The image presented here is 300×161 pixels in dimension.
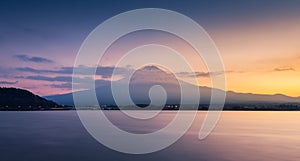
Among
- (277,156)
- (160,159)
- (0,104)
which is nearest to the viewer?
(160,159)

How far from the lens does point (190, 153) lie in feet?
74.8

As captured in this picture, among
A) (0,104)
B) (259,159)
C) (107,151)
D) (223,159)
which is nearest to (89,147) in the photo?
(107,151)

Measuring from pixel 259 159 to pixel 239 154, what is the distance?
84.6 inches

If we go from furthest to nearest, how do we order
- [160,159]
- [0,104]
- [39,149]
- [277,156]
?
1. [0,104]
2. [39,149]
3. [277,156]
4. [160,159]

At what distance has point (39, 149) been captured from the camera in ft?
78.3

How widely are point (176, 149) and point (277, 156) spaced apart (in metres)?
7.65

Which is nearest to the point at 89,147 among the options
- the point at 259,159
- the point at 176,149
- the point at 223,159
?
the point at 176,149

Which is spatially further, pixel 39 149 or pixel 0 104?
pixel 0 104

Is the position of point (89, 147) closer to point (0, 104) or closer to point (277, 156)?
point (277, 156)

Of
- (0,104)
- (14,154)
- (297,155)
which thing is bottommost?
(297,155)

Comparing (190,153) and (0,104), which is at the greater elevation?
(0,104)

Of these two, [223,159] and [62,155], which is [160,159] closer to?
[223,159]

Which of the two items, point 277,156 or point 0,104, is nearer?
point 277,156

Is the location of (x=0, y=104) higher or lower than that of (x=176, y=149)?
higher
